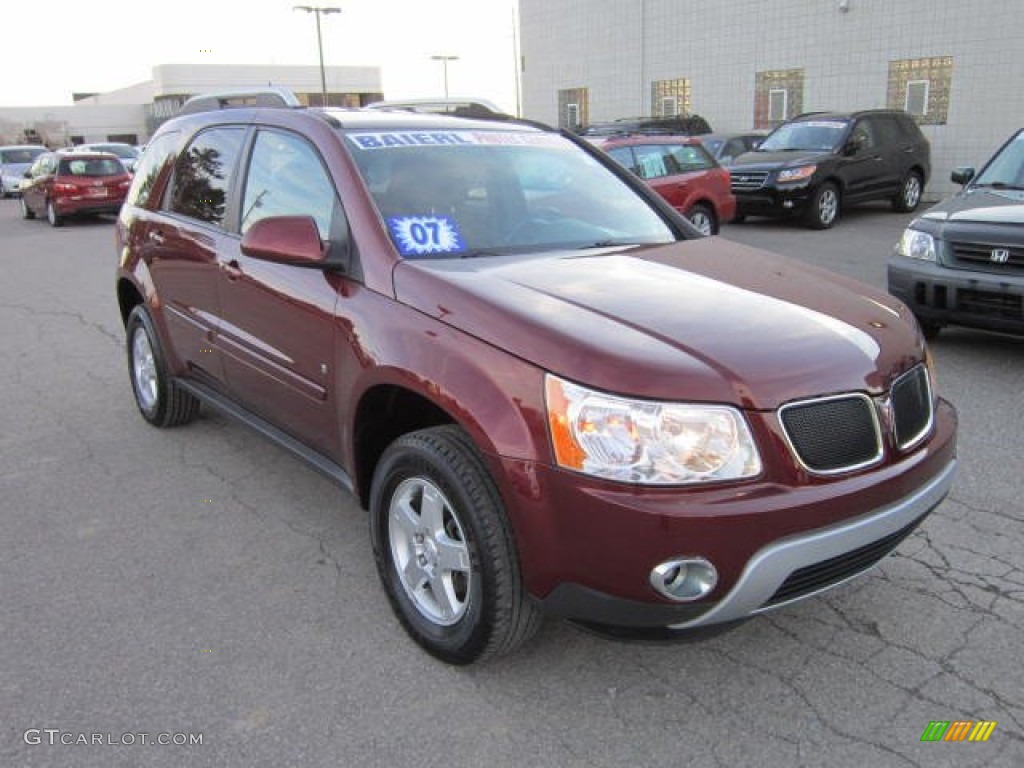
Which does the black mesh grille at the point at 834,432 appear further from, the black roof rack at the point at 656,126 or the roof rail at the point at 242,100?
the black roof rack at the point at 656,126

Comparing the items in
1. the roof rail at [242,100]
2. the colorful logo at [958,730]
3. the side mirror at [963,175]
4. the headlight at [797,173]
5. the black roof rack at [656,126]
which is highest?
the roof rail at [242,100]

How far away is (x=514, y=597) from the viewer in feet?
8.49

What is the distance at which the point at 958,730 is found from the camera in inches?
99.1

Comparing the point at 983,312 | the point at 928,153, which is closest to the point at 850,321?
the point at 983,312

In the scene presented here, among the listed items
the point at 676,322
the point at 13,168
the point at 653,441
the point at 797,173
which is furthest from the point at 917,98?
Result: the point at 13,168

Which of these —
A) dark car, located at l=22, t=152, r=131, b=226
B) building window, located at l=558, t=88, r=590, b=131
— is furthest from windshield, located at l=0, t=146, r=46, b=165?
building window, located at l=558, t=88, r=590, b=131

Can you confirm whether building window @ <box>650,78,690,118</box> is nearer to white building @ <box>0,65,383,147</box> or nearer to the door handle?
the door handle

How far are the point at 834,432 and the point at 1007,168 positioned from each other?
5.91 m

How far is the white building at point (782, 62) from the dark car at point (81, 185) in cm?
1365

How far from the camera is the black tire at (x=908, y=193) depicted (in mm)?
15664

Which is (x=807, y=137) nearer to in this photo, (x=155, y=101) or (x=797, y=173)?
(x=797, y=173)

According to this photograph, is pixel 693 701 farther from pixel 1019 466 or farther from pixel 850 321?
pixel 1019 466

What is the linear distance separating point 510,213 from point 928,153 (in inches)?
593

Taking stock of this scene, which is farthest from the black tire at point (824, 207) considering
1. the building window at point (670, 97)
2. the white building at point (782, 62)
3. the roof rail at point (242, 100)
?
the roof rail at point (242, 100)
